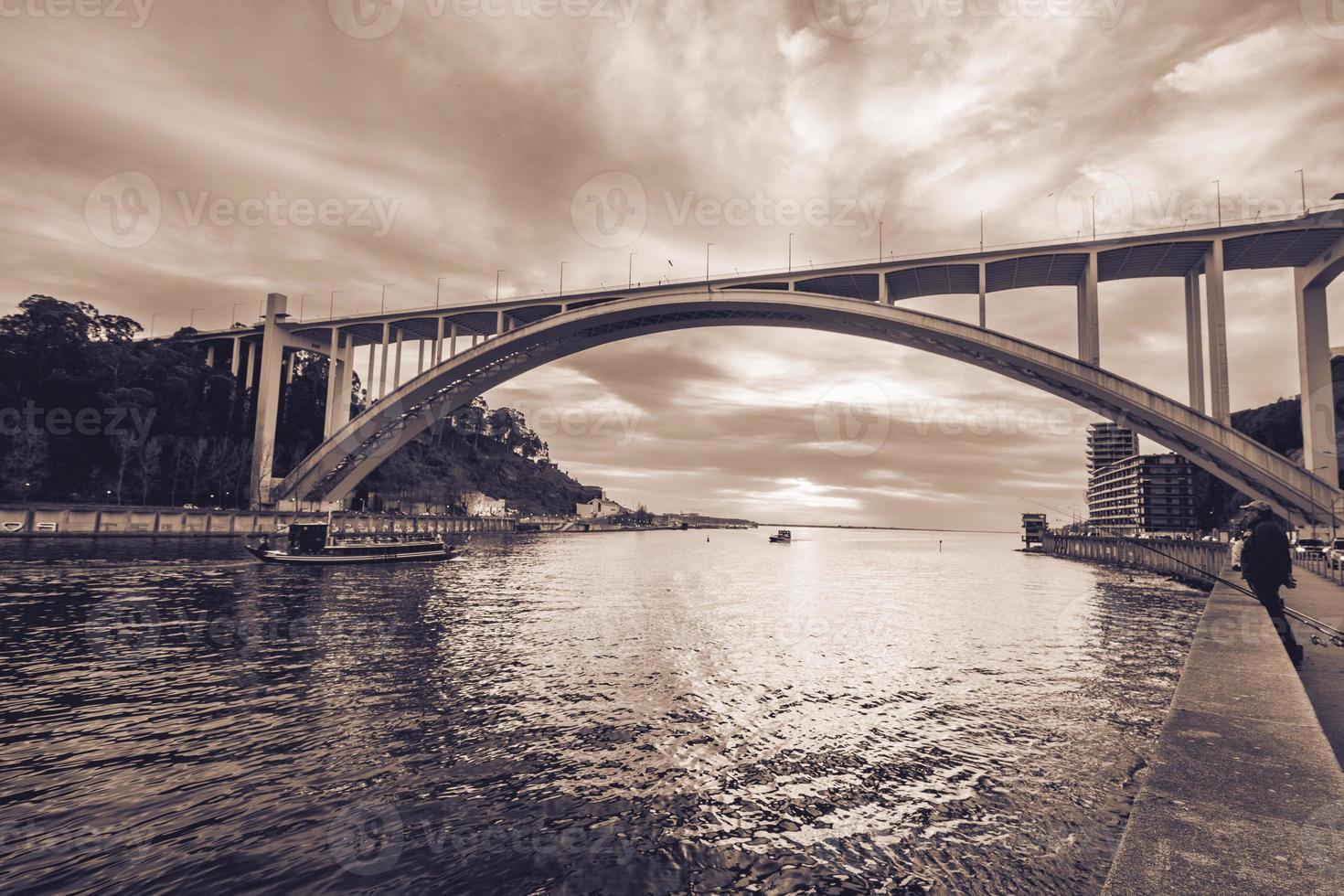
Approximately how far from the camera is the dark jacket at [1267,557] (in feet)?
26.3

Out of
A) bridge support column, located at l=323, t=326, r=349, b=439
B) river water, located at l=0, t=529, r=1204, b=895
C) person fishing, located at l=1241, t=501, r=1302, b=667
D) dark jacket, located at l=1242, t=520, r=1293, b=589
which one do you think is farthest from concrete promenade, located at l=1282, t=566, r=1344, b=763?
bridge support column, located at l=323, t=326, r=349, b=439

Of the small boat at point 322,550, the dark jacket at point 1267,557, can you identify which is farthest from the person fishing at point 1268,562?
the small boat at point 322,550

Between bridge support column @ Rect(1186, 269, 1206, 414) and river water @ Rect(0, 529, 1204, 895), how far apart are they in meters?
23.1

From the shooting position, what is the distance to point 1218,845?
2.64m

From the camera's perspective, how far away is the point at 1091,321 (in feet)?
123

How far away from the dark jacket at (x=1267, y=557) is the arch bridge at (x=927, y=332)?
104 ft

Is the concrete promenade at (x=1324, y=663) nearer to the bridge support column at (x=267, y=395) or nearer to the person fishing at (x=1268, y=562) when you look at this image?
the person fishing at (x=1268, y=562)

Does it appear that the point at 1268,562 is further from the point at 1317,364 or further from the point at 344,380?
the point at 344,380

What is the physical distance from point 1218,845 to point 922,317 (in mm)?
40217

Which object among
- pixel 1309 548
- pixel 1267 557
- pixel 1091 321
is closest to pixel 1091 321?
pixel 1091 321


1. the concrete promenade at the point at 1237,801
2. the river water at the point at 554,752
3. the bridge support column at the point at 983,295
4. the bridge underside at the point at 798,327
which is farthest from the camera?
the bridge support column at the point at 983,295

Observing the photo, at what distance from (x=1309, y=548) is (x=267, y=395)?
78.8m

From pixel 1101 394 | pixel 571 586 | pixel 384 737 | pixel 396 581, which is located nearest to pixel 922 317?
pixel 1101 394

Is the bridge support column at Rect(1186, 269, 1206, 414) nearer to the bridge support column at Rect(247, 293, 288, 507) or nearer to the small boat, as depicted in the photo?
the small boat
